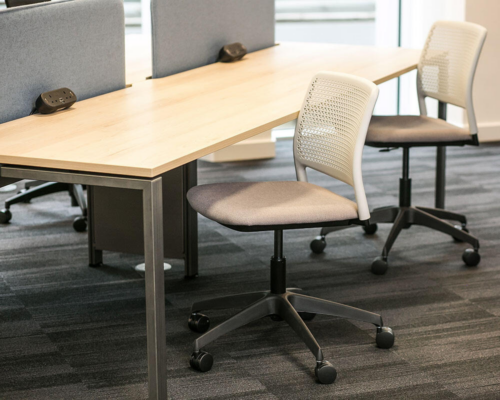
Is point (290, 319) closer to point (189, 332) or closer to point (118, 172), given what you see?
point (189, 332)

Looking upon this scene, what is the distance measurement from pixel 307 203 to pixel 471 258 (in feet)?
3.61

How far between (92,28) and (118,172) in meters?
0.94

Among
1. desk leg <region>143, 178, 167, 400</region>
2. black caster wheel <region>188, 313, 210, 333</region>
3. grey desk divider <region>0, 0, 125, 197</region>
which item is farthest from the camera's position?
black caster wheel <region>188, 313, 210, 333</region>

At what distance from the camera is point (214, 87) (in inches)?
108

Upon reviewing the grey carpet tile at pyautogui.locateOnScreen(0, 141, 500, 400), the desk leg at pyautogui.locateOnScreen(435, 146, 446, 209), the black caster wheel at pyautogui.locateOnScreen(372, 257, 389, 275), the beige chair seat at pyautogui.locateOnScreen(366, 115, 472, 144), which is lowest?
the grey carpet tile at pyautogui.locateOnScreen(0, 141, 500, 400)

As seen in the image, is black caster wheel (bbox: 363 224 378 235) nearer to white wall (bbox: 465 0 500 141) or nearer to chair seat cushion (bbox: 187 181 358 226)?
chair seat cushion (bbox: 187 181 358 226)

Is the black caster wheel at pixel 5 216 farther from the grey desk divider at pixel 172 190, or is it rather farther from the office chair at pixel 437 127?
the office chair at pixel 437 127

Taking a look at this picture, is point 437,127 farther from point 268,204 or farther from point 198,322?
point 198,322

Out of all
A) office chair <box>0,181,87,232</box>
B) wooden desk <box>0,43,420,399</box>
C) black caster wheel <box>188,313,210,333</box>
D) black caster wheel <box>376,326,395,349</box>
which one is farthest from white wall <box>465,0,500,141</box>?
A: black caster wheel <box>188,313,210,333</box>

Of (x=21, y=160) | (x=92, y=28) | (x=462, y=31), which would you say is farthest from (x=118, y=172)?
(x=462, y=31)

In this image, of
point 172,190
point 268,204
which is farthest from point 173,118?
point 172,190

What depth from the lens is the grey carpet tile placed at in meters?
2.10

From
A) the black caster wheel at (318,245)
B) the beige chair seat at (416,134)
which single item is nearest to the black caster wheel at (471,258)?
the beige chair seat at (416,134)

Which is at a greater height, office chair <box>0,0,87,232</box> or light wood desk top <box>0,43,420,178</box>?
light wood desk top <box>0,43,420,178</box>
